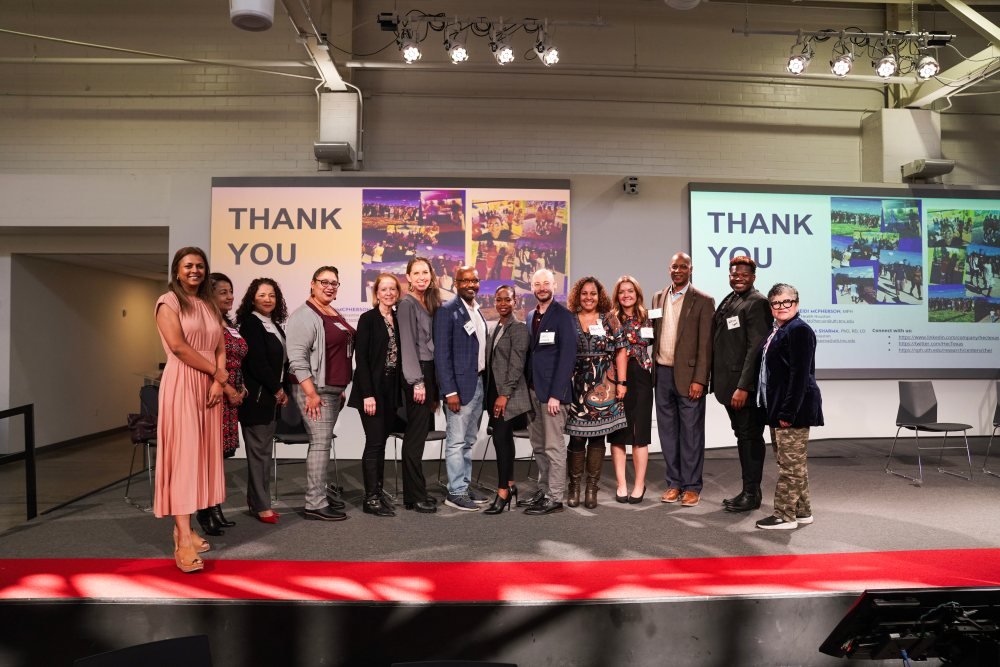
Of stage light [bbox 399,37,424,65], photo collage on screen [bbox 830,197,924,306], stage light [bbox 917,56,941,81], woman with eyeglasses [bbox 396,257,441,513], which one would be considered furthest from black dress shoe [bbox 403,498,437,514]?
stage light [bbox 917,56,941,81]

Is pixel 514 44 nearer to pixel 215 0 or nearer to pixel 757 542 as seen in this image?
pixel 215 0

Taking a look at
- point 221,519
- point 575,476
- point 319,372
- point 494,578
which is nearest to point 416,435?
point 319,372

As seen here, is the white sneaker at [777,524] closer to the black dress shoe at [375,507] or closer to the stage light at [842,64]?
the black dress shoe at [375,507]

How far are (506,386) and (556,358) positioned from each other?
0.36 m

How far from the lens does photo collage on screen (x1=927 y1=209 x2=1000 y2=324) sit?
6363 mm

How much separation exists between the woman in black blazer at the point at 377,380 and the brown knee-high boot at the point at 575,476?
114 cm

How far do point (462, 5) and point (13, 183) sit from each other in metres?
4.89

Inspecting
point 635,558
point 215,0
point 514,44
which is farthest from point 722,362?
point 215,0

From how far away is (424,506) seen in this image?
382 cm

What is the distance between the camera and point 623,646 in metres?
2.44

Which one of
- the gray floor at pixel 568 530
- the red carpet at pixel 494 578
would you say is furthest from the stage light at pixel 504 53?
the red carpet at pixel 494 578

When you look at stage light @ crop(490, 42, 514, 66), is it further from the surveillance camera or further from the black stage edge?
the black stage edge

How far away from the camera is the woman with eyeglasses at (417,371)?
3.75 m

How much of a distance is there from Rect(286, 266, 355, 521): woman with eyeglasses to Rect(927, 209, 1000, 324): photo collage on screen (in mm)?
6074
